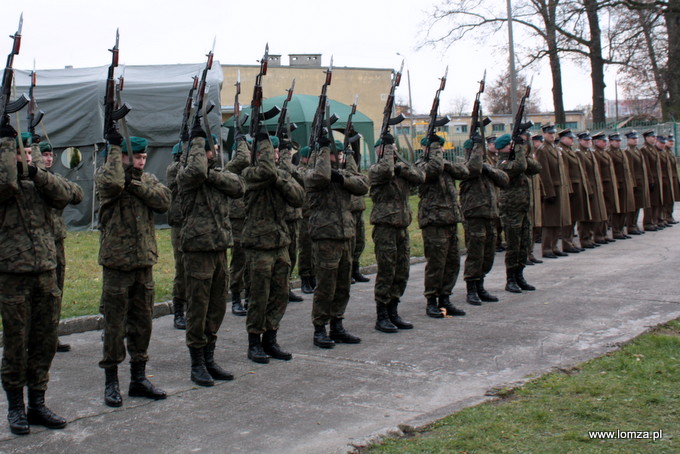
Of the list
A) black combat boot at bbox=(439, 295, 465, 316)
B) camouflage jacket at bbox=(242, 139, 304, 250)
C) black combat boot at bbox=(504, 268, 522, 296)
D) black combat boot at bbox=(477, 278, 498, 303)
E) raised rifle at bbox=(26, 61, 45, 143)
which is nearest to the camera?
camouflage jacket at bbox=(242, 139, 304, 250)

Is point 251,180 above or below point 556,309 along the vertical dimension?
above

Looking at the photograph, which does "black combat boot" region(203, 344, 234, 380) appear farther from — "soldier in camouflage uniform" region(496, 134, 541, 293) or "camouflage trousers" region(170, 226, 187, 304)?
"soldier in camouflage uniform" region(496, 134, 541, 293)

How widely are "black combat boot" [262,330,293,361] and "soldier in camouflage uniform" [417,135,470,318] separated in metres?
2.38

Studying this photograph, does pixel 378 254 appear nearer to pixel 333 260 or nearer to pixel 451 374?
pixel 333 260

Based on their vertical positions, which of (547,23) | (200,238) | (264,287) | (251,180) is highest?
(547,23)

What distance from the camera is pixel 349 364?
686 centimetres

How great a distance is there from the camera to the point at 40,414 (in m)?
5.35

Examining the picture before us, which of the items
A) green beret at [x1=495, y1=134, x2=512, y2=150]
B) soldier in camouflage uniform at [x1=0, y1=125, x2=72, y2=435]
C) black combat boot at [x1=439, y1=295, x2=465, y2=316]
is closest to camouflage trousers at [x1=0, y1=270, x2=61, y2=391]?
soldier in camouflage uniform at [x1=0, y1=125, x2=72, y2=435]

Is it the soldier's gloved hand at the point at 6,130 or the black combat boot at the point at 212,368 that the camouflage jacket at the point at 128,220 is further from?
the black combat boot at the point at 212,368

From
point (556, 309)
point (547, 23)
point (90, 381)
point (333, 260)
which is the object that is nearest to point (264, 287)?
point (333, 260)

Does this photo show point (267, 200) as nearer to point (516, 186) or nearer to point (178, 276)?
point (178, 276)

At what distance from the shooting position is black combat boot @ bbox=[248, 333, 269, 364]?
6957 mm

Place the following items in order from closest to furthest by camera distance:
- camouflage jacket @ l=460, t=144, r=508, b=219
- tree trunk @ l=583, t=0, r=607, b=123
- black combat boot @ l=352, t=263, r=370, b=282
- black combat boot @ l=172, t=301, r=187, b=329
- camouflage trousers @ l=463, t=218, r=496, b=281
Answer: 1. black combat boot @ l=172, t=301, r=187, b=329
2. camouflage jacket @ l=460, t=144, r=508, b=219
3. camouflage trousers @ l=463, t=218, r=496, b=281
4. black combat boot @ l=352, t=263, r=370, b=282
5. tree trunk @ l=583, t=0, r=607, b=123

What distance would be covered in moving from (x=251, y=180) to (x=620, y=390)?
3.47 metres
